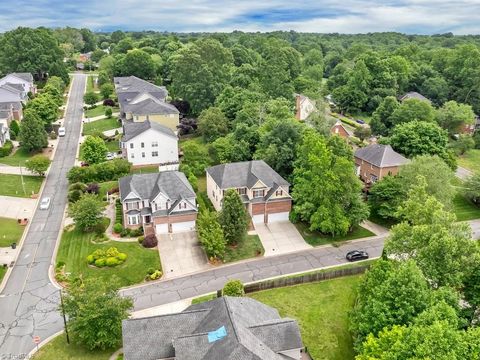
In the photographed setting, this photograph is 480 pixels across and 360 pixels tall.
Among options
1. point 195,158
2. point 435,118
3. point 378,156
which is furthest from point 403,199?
point 435,118

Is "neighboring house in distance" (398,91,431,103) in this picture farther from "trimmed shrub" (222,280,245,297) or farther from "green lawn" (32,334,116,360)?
"green lawn" (32,334,116,360)

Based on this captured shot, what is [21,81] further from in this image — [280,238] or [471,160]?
[471,160]

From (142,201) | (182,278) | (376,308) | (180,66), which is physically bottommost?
(182,278)

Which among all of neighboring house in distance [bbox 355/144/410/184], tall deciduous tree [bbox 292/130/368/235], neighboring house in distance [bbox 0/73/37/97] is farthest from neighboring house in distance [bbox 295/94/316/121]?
neighboring house in distance [bbox 0/73/37/97]

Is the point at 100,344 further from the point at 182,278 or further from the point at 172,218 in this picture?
the point at 172,218

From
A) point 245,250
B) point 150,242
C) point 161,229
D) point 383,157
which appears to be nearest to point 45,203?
point 161,229

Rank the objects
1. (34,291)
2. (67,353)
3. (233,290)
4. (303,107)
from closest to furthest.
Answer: (67,353) → (233,290) → (34,291) → (303,107)
